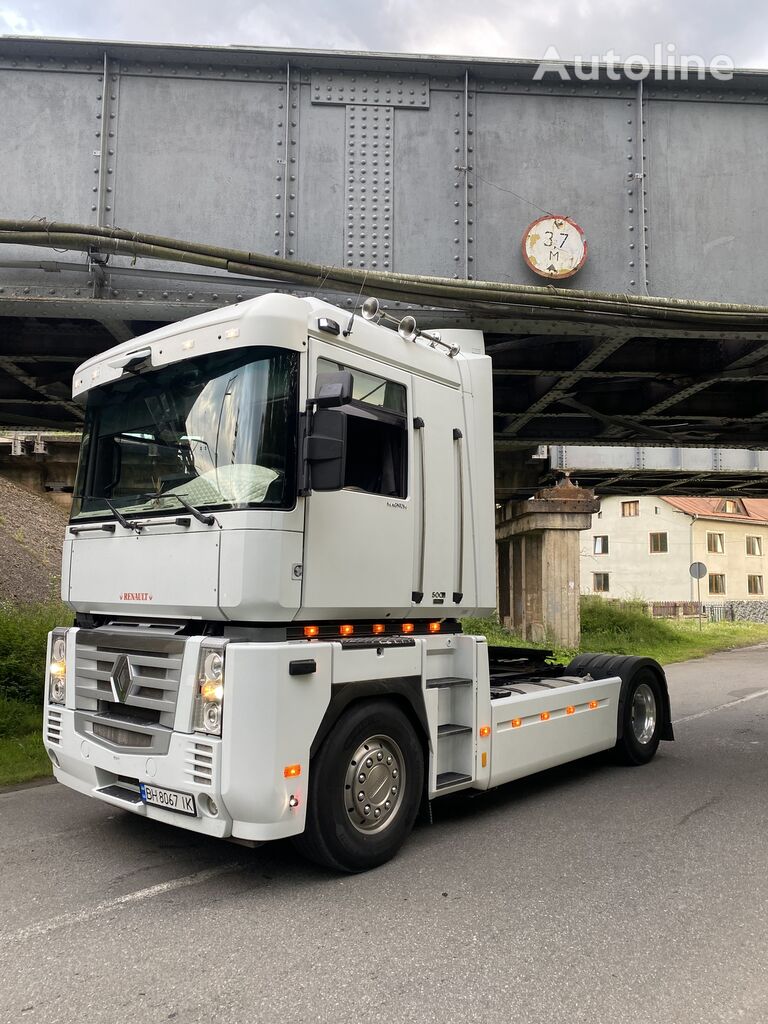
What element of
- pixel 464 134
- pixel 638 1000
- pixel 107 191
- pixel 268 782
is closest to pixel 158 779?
pixel 268 782

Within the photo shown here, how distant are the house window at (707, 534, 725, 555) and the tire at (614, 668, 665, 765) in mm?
41597

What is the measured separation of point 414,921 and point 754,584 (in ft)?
165

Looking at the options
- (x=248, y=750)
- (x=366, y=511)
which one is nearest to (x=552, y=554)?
(x=366, y=511)

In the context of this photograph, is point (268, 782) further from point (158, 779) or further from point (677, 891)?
point (677, 891)

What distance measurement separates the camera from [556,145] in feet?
24.4

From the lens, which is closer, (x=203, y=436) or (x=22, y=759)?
(x=203, y=436)

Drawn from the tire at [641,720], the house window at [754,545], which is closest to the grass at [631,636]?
the tire at [641,720]

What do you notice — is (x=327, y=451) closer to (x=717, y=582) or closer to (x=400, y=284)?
(x=400, y=284)

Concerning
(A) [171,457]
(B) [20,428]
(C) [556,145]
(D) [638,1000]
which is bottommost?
Answer: (D) [638,1000]

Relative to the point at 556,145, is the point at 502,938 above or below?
below

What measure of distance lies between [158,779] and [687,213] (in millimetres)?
6708

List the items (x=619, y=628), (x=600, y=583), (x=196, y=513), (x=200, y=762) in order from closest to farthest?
(x=200, y=762), (x=196, y=513), (x=619, y=628), (x=600, y=583)

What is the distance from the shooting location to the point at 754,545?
161 ft

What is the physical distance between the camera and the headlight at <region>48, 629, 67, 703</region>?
17.4 feet
